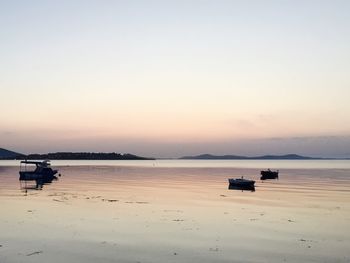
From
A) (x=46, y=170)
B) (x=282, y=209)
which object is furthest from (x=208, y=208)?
(x=46, y=170)

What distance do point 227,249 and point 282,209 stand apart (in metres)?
22.5

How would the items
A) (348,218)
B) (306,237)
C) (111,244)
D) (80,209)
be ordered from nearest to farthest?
(111,244)
(306,237)
(348,218)
(80,209)

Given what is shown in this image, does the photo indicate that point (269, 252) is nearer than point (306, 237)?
Yes

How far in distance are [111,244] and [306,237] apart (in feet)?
43.8

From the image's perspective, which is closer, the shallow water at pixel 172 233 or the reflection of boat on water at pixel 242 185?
the shallow water at pixel 172 233

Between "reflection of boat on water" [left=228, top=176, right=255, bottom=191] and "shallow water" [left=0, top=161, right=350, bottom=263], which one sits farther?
"reflection of boat on water" [left=228, top=176, right=255, bottom=191]

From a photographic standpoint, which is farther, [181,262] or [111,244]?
[111,244]

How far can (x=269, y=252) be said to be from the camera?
2400cm

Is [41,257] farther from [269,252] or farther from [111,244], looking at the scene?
[269,252]

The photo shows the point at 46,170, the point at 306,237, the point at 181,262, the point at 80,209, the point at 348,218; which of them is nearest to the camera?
the point at 181,262

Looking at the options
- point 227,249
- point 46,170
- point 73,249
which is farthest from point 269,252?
point 46,170

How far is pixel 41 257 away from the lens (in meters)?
22.5

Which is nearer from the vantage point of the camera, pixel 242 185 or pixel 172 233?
pixel 172 233

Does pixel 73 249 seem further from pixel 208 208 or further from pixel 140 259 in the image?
pixel 208 208
